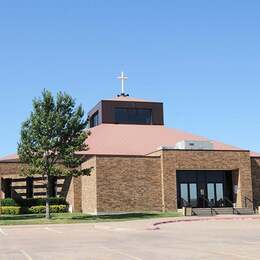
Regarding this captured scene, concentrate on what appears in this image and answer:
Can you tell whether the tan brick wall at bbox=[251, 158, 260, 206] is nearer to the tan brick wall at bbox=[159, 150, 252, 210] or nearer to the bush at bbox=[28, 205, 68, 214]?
the tan brick wall at bbox=[159, 150, 252, 210]

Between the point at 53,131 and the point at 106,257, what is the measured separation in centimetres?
2217

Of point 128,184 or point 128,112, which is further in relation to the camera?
point 128,112

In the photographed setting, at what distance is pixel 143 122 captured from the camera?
58.5 metres

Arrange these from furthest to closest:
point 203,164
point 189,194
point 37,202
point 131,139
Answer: point 131,139, point 37,202, point 189,194, point 203,164

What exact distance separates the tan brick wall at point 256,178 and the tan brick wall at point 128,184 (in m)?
8.47

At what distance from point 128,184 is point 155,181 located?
2.24 meters

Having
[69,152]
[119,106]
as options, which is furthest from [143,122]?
[69,152]

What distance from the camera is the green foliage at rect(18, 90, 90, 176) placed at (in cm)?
3450

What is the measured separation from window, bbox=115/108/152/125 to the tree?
21.9 m

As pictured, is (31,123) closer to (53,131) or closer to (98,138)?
(53,131)

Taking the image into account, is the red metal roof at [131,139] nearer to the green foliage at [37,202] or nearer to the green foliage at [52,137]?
the green foliage at [37,202]

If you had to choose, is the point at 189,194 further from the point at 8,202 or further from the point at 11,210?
the point at 8,202

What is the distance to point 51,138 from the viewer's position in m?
34.9

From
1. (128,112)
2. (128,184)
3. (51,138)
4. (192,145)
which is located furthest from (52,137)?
(128,112)
